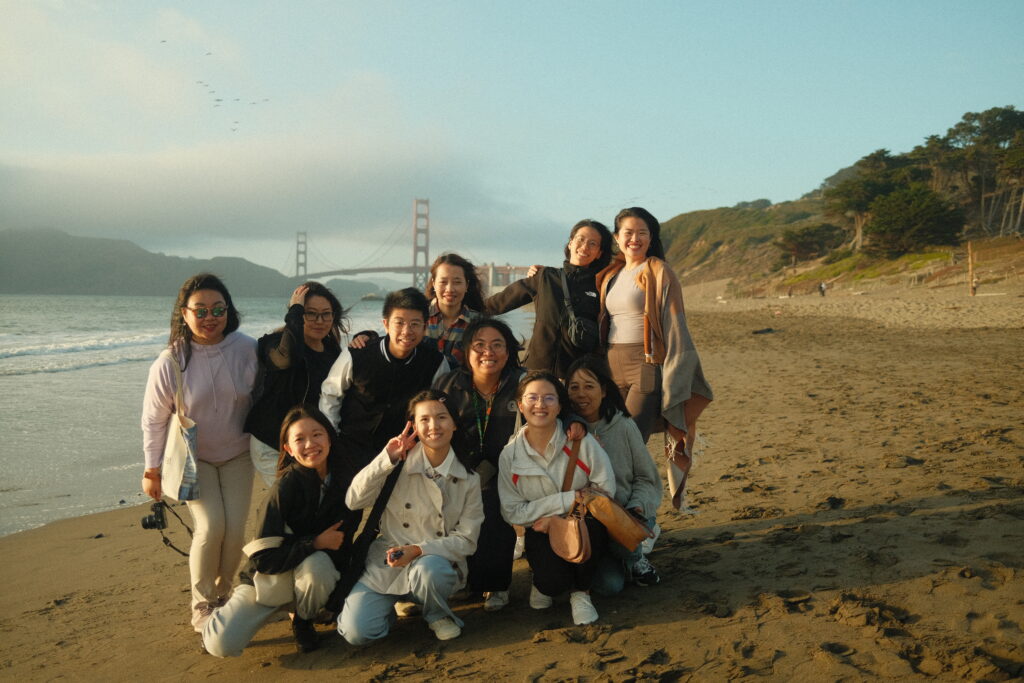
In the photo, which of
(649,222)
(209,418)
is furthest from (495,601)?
(649,222)

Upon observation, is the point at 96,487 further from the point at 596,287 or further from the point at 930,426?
the point at 930,426

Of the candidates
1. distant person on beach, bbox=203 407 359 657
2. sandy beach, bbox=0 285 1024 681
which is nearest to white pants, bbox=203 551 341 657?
distant person on beach, bbox=203 407 359 657

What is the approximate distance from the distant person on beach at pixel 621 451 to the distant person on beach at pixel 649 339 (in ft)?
0.86

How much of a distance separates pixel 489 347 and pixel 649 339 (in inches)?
29.0

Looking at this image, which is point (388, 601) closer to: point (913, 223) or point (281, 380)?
point (281, 380)

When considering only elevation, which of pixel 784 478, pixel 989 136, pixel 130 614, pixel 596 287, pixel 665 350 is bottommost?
pixel 130 614

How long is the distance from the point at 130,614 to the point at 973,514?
3.77m

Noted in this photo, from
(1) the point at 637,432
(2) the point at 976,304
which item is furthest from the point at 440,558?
(2) the point at 976,304

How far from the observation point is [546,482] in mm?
2670

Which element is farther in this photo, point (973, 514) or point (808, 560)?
point (973, 514)

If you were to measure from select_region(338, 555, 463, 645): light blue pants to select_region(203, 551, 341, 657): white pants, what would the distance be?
110mm

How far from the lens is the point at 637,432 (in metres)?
2.83

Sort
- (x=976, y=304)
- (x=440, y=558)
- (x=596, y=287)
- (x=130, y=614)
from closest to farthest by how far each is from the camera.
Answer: (x=440, y=558) < (x=130, y=614) < (x=596, y=287) < (x=976, y=304)

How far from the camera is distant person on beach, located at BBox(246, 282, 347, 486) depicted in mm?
2828
